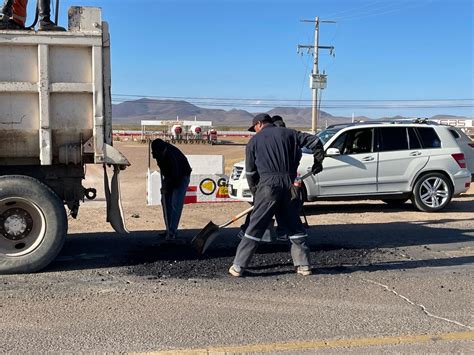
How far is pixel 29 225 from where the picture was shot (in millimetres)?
6289

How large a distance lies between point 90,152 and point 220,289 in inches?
82.9

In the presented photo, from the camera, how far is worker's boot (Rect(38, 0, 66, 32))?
20.5ft

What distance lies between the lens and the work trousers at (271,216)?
6.14 m

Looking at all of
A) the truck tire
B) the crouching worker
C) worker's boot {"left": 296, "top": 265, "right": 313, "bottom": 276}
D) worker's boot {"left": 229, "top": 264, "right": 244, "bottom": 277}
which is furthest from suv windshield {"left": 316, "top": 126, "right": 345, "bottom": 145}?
the truck tire

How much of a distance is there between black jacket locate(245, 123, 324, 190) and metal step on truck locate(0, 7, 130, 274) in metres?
1.51

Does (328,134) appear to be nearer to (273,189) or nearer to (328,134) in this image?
(328,134)

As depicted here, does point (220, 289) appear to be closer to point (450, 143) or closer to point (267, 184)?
point (267, 184)

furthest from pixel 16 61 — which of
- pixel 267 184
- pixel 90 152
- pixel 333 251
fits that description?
pixel 333 251

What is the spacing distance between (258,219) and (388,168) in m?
6.23

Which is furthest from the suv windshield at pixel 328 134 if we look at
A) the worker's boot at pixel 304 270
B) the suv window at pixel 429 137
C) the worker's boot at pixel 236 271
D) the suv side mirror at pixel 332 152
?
the worker's boot at pixel 236 271

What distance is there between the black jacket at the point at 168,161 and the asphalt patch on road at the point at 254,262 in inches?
40.5

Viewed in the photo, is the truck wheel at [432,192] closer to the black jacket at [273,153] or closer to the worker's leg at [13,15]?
the black jacket at [273,153]

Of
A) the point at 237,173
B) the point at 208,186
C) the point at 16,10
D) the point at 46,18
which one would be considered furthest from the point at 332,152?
the point at 16,10

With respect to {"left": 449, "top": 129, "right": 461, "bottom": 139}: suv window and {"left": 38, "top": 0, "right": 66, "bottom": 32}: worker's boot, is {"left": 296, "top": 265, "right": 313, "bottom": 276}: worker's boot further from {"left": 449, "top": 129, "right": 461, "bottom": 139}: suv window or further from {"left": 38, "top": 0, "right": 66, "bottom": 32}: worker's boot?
{"left": 449, "top": 129, "right": 461, "bottom": 139}: suv window
